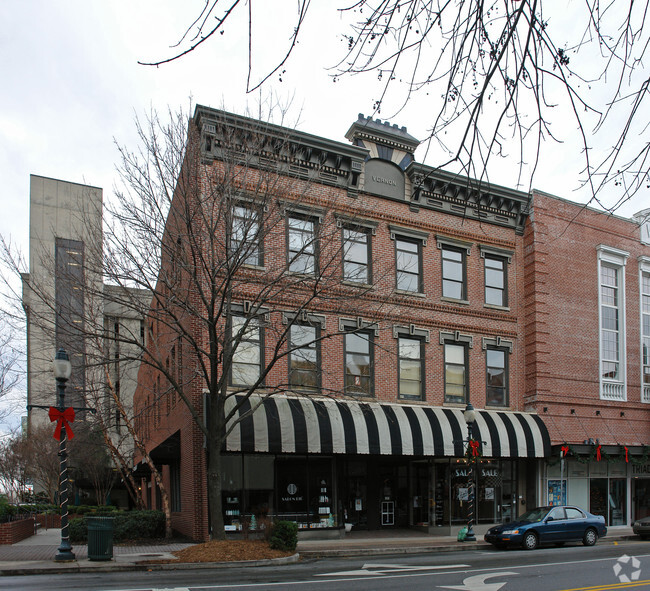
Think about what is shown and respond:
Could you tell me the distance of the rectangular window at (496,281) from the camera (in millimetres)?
25984

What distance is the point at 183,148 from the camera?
1728 cm

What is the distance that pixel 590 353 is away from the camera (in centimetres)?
2691

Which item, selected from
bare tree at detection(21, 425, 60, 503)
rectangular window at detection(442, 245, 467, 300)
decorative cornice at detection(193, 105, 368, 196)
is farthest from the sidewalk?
bare tree at detection(21, 425, 60, 503)

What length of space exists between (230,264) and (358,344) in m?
6.96

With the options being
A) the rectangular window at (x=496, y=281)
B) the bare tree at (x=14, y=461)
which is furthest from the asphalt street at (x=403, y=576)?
the bare tree at (x=14, y=461)

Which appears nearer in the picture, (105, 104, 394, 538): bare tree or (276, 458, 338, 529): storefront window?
(105, 104, 394, 538): bare tree

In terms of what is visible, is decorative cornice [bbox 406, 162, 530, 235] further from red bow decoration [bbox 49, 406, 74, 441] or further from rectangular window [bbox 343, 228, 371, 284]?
red bow decoration [bbox 49, 406, 74, 441]

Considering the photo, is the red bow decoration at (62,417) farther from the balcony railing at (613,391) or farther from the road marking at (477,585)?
the balcony railing at (613,391)

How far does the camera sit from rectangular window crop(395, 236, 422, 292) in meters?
23.9

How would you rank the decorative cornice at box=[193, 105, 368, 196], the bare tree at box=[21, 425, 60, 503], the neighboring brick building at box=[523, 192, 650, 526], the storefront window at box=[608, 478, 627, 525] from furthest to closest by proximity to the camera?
the bare tree at box=[21, 425, 60, 503]
the storefront window at box=[608, 478, 627, 525]
the neighboring brick building at box=[523, 192, 650, 526]
the decorative cornice at box=[193, 105, 368, 196]

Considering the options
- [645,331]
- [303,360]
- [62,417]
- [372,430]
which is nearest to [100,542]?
[62,417]

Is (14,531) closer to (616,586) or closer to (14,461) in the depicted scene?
(616,586)

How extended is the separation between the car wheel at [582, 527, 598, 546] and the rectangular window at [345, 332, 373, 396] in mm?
7864

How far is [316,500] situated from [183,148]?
11.6 metres
